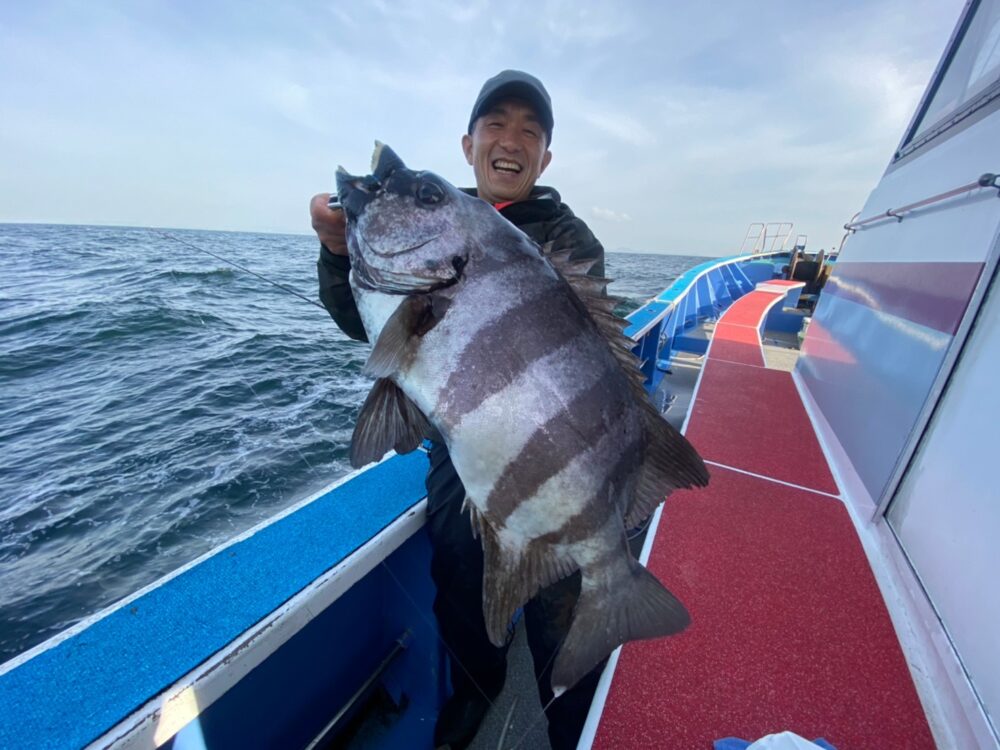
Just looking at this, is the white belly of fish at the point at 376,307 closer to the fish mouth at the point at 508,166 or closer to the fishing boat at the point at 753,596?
the fishing boat at the point at 753,596

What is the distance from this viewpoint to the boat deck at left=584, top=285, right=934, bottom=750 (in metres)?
1.56

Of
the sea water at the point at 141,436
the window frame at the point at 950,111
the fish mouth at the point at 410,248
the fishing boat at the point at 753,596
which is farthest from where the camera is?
the sea water at the point at 141,436

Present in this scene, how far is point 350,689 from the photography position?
2115 millimetres

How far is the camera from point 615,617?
4.63ft

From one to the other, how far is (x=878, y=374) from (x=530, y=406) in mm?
3042

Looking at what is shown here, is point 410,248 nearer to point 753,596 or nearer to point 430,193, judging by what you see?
point 430,193

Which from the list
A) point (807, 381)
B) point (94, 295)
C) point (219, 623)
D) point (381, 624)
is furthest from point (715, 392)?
point (94, 295)

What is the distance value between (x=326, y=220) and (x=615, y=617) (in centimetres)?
169

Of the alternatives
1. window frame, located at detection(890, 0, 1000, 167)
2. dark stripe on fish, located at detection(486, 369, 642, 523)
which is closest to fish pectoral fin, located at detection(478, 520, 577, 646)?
dark stripe on fish, located at detection(486, 369, 642, 523)

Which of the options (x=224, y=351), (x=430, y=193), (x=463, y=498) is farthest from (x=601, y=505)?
(x=224, y=351)

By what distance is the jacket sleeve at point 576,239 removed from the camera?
6.91 feet

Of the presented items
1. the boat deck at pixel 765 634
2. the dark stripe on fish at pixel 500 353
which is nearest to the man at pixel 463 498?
the boat deck at pixel 765 634

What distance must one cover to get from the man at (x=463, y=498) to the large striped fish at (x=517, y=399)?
43 centimetres

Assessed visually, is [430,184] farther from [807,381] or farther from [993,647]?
[807,381]
